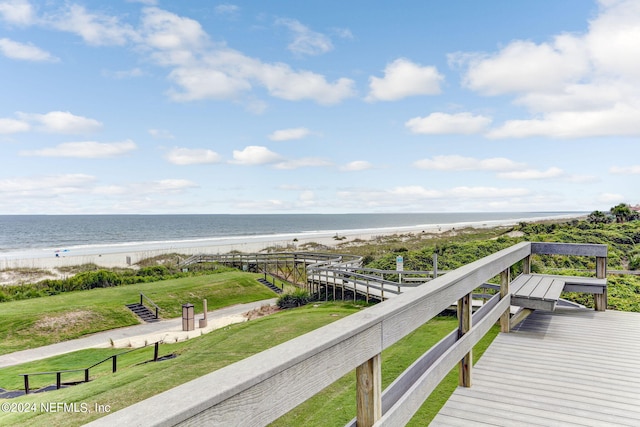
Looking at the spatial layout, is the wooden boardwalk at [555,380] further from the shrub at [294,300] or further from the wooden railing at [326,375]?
the shrub at [294,300]

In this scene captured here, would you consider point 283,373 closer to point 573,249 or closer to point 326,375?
point 326,375

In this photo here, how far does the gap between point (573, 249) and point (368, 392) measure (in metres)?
6.09

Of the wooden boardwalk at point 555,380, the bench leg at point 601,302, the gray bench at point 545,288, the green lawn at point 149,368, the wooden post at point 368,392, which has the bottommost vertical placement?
the green lawn at point 149,368

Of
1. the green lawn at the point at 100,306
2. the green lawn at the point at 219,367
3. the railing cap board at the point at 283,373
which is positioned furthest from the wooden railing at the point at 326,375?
the green lawn at the point at 100,306

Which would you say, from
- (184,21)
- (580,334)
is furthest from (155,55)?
(580,334)

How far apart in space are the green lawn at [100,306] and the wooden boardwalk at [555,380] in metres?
16.3

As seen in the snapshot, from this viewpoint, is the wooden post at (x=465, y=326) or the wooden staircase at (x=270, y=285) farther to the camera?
the wooden staircase at (x=270, y=285)

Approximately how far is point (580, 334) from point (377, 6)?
1771cm

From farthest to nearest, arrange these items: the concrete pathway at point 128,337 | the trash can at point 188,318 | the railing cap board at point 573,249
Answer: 1. the trash can at point 188,318
2. the concrete pathway at point 128,337
3. the railing cap board at point 573,249

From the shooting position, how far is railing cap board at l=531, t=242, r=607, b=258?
21.0 feet

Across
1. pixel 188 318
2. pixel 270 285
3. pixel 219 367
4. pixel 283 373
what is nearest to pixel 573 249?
pixel 219 367

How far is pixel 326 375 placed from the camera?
1.46 metres

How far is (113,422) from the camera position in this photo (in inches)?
32.9

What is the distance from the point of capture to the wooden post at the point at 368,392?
1.77 meters
